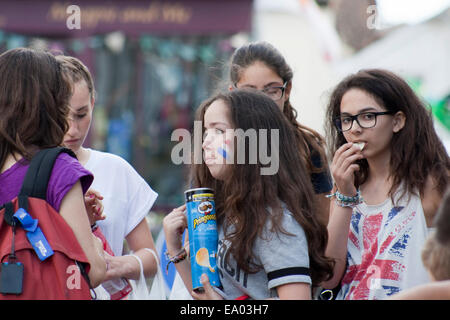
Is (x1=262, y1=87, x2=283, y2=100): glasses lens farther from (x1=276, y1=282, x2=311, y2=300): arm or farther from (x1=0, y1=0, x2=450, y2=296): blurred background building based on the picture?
(x1=0, y1=0, x2=450, y2=296): blurred background building

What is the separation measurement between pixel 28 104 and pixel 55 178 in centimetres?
30

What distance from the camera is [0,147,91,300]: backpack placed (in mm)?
2219

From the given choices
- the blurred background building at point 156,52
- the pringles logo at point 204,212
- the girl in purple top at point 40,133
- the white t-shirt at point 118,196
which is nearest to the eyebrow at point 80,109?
the white t-shirt at point 118,196

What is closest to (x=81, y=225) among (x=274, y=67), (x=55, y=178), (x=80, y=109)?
(x=55, y=178)

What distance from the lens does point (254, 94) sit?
2764 mm

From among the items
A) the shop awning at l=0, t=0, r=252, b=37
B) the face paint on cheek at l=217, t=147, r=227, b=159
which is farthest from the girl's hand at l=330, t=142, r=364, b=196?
the shop awning at l=0, t=0, r=252, b=37

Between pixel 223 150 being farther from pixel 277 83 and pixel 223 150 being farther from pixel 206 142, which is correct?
pixel 277 83

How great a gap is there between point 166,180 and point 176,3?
2.57 metres

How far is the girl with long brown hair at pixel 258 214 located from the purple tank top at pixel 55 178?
52 centimetres

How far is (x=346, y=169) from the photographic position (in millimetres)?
2785

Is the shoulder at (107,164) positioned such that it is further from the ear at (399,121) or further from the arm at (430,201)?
the arm at (430,201)

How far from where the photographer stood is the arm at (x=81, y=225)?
7.70 feet

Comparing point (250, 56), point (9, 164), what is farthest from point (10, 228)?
point (250, 56)

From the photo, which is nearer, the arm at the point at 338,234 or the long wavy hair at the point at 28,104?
the long wavy hair at the point at 28,104
